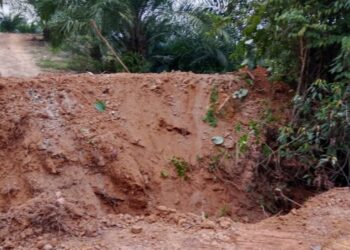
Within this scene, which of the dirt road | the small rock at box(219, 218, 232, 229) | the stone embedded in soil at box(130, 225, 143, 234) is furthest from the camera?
the dirt road

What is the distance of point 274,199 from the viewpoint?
5.33m

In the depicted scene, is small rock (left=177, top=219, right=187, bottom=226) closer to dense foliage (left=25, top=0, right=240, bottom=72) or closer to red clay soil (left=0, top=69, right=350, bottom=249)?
red clay soil (left=0, top=69, right=350, bottom=249)

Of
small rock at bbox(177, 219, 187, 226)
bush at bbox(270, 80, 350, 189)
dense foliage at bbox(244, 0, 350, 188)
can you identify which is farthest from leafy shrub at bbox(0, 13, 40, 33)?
small rock at bbox(177, 219, 187, 226)

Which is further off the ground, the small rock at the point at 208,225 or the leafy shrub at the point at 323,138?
the leafy shrub at the point at 323,138

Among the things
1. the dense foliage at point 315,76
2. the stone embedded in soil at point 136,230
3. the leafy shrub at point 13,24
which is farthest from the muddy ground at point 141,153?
the leafy shrub at point 13,24

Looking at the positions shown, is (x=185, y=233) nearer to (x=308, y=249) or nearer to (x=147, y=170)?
(x=308, y=249)

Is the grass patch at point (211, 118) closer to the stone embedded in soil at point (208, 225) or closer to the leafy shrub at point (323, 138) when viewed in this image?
the leafy shrub at point (323, 138)

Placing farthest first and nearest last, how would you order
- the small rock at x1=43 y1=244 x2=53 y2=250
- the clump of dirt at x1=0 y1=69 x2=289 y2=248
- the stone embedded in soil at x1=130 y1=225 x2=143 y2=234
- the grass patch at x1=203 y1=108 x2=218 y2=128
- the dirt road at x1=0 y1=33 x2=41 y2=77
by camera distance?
the dirt road at x1=0 y1=33 x2=41 y2=77 → the grass patch at x1=203 y1=108 x2=218 y2=128 → the clump of dirt at x1=0 y1=69 x2=289 y2=248 → the stone embedded in soil at x1=130 y1=225 x2=143 y2=234 → the small rock at x1=43 y1=244 x2=53 y2=250

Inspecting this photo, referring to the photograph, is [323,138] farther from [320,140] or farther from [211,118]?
[211,118]

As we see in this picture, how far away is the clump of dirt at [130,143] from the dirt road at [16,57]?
3.51m

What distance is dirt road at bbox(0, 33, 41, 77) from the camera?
9.61 m

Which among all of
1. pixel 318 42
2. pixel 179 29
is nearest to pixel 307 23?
pixel 318 42

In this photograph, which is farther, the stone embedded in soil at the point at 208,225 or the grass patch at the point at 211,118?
the grass patch at the point at 211,118

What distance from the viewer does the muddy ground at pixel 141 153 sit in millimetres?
4309
